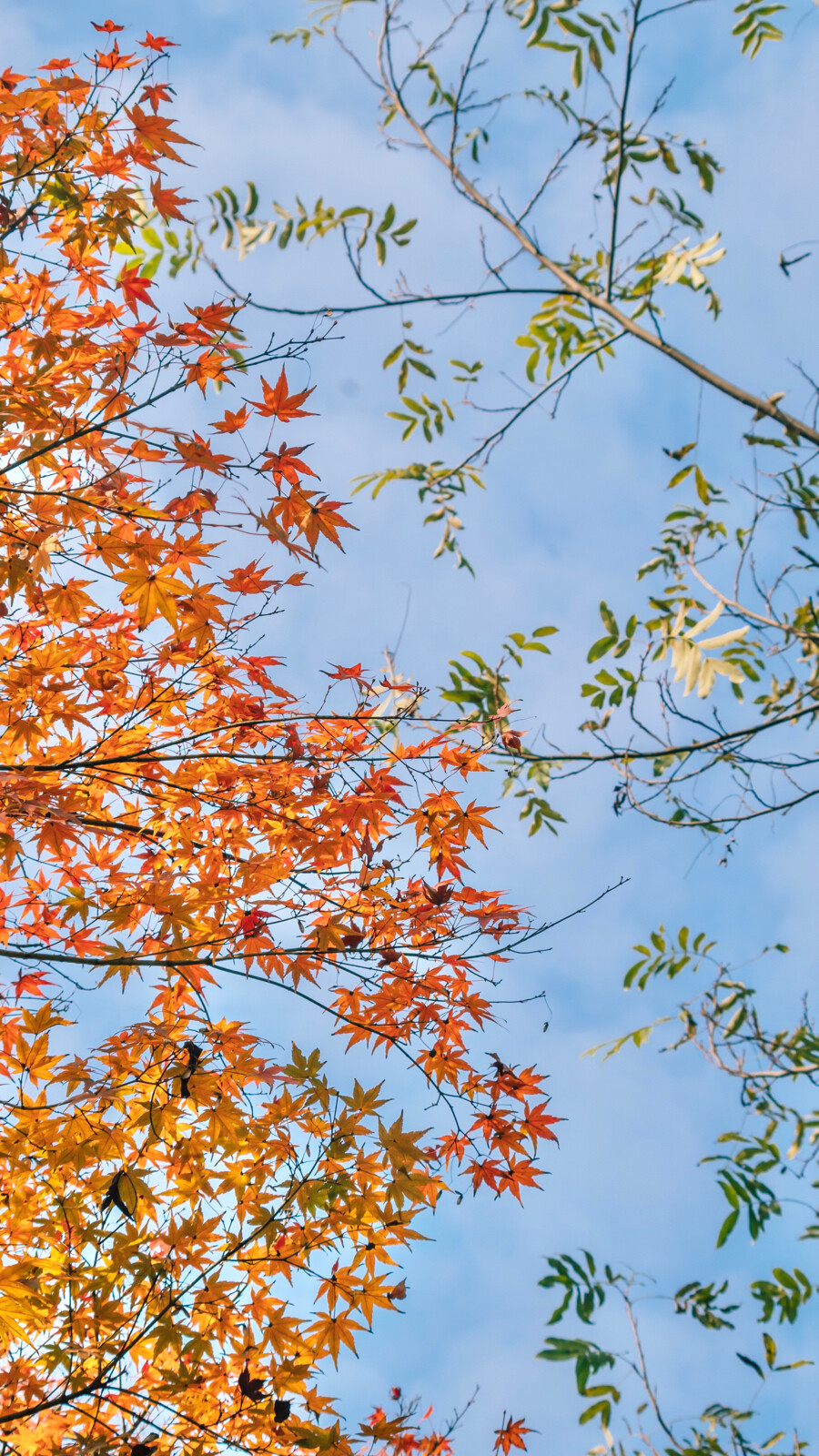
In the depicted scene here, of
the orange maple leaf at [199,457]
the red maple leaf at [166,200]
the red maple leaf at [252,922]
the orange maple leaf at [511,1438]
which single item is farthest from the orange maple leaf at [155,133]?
the orange maple leaf at [511,1438]

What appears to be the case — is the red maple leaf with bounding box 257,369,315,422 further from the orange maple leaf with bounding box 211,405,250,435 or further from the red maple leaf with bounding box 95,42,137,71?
the red maple leaf with bounding box 95,42,137,71

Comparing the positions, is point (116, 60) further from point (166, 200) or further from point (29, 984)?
point (29, 984)

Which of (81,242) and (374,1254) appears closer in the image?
(374,1254)

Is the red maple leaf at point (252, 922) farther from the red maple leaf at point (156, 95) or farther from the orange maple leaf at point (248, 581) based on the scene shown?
the red maple leaf at point (156, 95)

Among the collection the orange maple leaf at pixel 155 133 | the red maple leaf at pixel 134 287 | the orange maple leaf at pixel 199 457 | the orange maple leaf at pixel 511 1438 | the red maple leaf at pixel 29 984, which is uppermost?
the orange maple leaf at pixel 155 133

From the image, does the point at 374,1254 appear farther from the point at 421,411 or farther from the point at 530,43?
the point at 530,43

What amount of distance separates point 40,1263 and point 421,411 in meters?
3.81

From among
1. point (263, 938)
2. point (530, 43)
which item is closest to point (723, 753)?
point (263, 938)

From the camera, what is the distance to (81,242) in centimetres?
332

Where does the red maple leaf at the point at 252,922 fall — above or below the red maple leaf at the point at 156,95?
below

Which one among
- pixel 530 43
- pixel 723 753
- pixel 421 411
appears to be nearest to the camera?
pixel 530 43

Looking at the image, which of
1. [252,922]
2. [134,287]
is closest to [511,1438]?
[252,922]


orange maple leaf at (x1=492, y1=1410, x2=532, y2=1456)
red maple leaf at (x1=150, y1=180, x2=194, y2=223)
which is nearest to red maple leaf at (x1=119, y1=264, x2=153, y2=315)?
red maple leaf at (x1=150, y1=180, x2=194, y2=223)

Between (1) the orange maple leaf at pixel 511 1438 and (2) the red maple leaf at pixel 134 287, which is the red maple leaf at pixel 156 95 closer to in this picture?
(2) the red maple leaf at pixel 134 287
